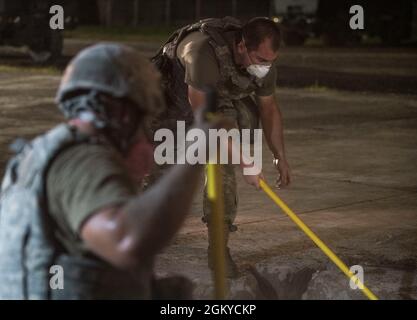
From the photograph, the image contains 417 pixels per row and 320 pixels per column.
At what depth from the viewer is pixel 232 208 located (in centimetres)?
629

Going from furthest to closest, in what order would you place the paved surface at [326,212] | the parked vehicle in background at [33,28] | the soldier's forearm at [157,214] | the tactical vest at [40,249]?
the parked vehicle in background at [33,28], the paved surface at [326,212], the tactical vest at [40,249], the soldier's forearm at [157,214]

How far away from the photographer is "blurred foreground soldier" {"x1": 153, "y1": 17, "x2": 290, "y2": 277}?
5.75m

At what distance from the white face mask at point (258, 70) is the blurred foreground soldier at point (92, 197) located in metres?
3.11

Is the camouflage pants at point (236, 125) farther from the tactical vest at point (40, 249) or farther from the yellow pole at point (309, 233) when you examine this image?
the tactical vest at point (40, 249)

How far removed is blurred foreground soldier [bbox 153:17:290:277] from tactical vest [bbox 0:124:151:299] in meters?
2.85

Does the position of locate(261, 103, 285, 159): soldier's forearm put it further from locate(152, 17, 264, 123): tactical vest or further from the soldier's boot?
the soldier's boot

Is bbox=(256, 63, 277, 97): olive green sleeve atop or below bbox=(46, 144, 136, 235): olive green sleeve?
below

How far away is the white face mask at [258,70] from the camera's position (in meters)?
5.89

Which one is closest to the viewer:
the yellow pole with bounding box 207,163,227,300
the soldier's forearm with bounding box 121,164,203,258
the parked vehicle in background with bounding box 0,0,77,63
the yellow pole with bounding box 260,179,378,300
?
the soldier's forearm with bounding box 121,164,203,258

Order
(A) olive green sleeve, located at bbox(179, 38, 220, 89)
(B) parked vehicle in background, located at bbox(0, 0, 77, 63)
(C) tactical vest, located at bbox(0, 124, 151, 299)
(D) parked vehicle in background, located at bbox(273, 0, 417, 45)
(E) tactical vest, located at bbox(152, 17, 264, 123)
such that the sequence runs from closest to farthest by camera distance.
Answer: (C) tactical vest, located at bbox(0, 124, 151, 299)
(A) olive green sleeve, located at bbox(179, 38, 220, 89)
(E) tactical vest, located at bbox(152, 17, 264, 123)
(B) parked vehicle in background, located at bbox(0, 0, 77, 63)
(D) parked vehicle in background, located at bbox(273, 0, 417, 45)

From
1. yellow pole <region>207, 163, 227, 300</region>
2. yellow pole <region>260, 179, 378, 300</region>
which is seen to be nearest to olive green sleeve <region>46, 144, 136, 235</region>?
yellow pole <region>207, 163, 227, 300</region>

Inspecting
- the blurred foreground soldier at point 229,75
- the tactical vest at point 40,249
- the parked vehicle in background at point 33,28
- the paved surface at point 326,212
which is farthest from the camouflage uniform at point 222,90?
the parked vehicle in background at point 33,28
